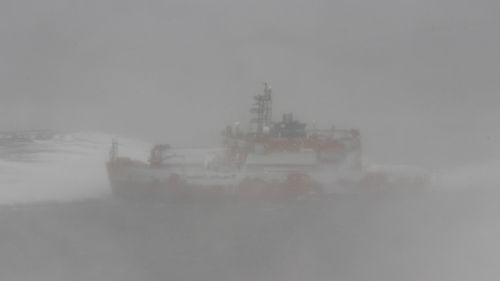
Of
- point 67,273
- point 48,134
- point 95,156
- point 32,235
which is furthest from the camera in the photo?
point 48,134

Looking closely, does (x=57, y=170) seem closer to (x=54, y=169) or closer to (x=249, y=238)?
(x=54, y=169)

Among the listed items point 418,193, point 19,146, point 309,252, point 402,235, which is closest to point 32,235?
point 309,252

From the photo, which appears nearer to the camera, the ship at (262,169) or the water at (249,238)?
the water at (249,238)

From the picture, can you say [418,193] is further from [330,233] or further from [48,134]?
[48,134]

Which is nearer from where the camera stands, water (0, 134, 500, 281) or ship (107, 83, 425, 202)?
water (0, 134, 500, 281)

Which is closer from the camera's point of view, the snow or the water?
the water

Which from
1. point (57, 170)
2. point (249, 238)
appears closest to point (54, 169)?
point (57, 170)

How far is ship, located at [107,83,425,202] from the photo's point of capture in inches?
1896

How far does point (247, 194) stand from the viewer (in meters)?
47.8

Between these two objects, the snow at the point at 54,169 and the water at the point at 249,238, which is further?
the snow at the point at 54,169

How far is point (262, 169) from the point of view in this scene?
49188 mm

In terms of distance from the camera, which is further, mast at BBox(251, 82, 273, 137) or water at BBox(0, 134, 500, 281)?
mast at BBox(251, 82, 273, 137)

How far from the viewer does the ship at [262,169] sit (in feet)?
158

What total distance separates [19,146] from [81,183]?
16803mm
